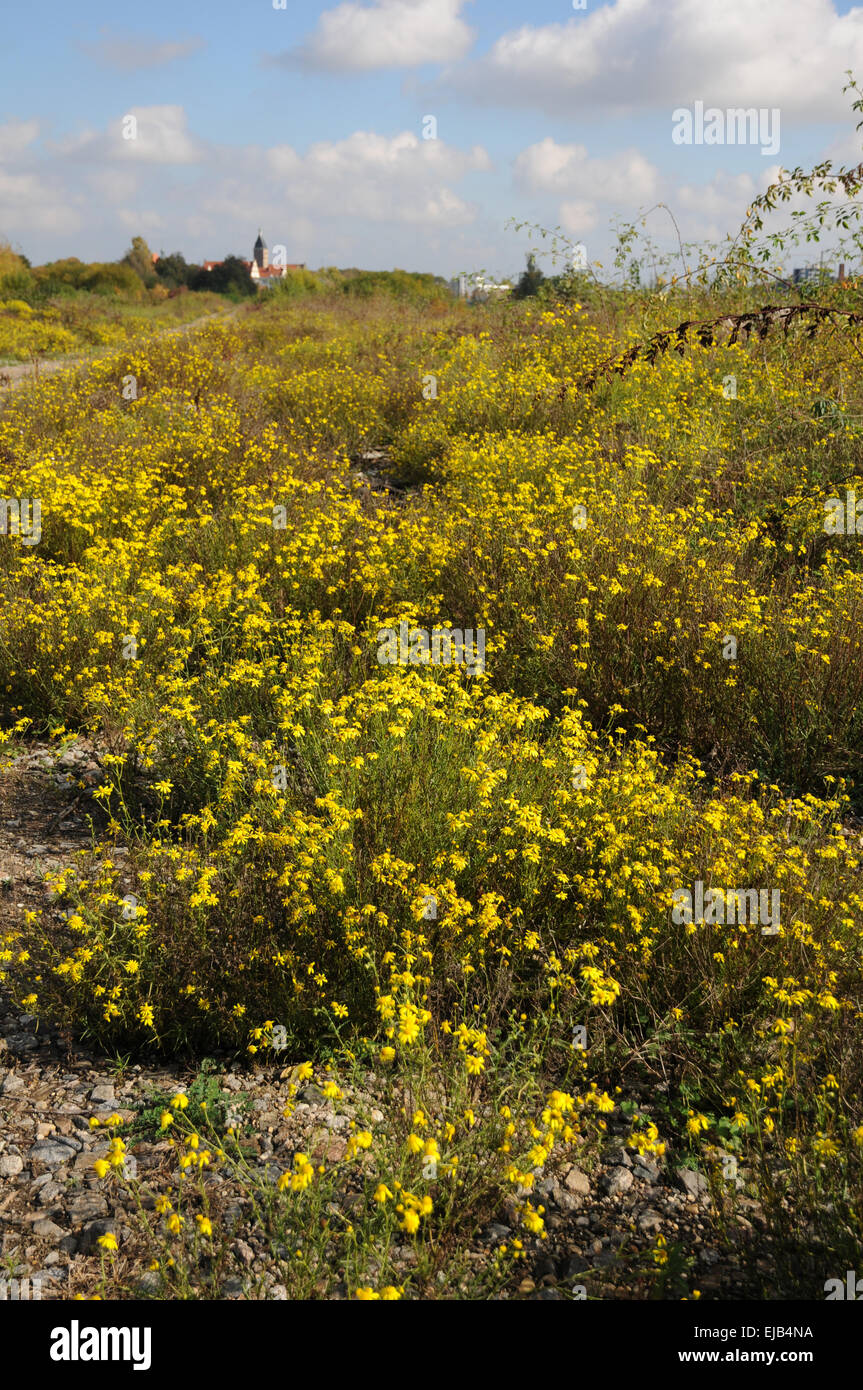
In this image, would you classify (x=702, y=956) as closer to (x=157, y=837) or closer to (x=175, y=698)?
(x=157, y=837)

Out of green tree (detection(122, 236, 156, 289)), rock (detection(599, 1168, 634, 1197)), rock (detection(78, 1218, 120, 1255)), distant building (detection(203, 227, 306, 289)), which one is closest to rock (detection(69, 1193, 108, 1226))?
rock (detection(78, 1218, 120, 1255))

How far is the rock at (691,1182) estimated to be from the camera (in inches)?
92.7

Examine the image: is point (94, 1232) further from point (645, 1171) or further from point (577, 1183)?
point (645, 1171)

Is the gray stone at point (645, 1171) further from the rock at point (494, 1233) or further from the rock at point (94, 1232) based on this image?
the rock at point (94, 1232)

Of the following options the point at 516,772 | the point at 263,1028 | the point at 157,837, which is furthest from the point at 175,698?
the point at 263,1028

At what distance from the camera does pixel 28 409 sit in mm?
9625

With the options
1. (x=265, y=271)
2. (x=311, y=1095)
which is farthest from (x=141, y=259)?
(x=311, y=1095)

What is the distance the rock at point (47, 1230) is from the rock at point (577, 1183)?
1325 millimetres

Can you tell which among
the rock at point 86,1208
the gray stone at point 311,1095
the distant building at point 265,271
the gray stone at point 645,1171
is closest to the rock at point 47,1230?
the rock at point 86,1208

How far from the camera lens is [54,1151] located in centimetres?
240

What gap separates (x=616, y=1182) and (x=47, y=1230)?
151cm

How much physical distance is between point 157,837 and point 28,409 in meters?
7.77

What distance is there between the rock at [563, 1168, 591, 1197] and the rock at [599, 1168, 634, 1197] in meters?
0.04
